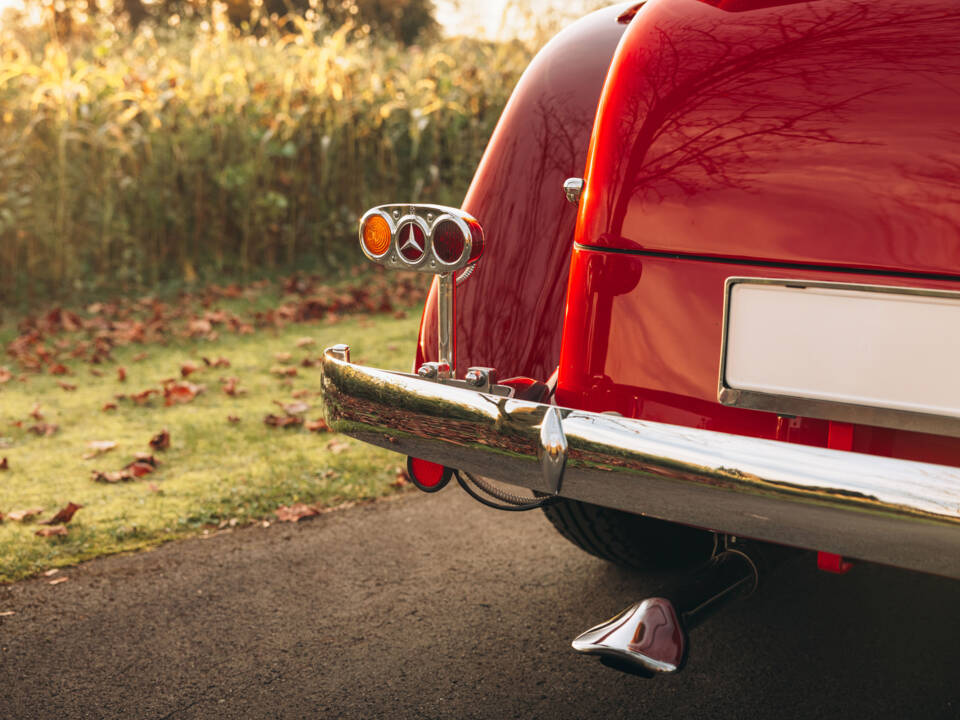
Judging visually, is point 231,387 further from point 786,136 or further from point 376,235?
point 786,136

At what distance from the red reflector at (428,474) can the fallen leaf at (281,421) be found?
209 cm

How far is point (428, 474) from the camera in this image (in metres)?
2.14

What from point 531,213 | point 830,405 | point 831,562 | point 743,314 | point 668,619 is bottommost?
point 668,619

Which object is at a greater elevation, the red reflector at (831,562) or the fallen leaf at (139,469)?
the red reflector at (831,562)

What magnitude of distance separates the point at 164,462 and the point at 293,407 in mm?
817

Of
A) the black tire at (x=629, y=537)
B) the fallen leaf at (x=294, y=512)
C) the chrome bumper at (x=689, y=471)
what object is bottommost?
the fallen leaf at (x=294, y=512)

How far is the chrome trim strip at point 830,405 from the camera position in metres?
1.48

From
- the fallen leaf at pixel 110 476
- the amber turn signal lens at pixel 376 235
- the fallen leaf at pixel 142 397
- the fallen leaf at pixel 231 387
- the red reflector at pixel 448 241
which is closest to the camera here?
the red reflector at pixel 448 241

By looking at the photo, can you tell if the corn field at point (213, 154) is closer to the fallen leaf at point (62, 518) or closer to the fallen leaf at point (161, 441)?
the fallen leaf at point (161, 441)

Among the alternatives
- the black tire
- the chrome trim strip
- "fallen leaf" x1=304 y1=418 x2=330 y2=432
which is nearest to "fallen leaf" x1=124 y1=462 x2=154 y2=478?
"fallen leaf" x1=304 y1=418 x2=330 y2=432

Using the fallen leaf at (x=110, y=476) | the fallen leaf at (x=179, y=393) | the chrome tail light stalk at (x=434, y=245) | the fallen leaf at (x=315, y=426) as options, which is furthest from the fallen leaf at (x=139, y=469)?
the chrome tail light stalk at (x=434, y=245)

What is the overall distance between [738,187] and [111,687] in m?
1.75

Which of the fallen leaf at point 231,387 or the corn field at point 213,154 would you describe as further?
the corn field at point 213,154

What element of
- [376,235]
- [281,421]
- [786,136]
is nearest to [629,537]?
[376,235]
